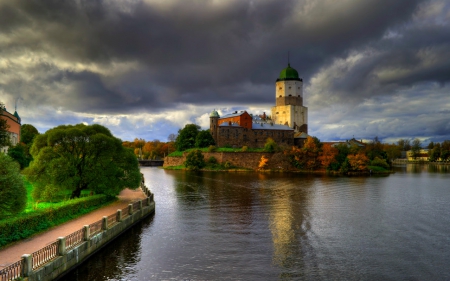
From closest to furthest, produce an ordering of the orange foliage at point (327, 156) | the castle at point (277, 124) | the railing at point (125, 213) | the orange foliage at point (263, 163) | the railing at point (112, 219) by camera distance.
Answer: the railing at point (112, 219), the railing at point (125, 213), the orange foliage at point (327, 156), the orange foliage at point (263, 163), the castle at point (277, 124)

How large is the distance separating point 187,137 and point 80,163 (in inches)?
2485

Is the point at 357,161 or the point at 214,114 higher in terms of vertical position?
the point at 214,114

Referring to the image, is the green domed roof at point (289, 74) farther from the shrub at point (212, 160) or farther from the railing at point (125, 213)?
the railing at point (125, 213)

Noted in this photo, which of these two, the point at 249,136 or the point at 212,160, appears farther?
the point at 249,136

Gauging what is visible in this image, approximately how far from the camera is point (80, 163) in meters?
25.2

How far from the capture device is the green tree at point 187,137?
8744 cm

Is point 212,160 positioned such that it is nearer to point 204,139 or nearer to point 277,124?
point 204,139

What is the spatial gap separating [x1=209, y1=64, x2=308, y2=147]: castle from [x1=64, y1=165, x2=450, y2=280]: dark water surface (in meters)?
53.0

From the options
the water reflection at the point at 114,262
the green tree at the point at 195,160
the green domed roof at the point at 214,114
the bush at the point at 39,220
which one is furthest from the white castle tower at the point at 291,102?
the water reflection at the point at 114,262

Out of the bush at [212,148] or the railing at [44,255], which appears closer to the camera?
the railing at [44,255]

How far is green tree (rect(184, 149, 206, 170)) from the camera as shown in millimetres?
76312

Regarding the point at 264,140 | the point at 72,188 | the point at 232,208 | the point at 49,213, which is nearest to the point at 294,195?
the point at 232,208

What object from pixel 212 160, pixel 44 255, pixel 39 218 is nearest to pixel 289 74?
pixel 212 160

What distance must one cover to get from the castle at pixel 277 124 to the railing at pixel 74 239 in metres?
68.2
